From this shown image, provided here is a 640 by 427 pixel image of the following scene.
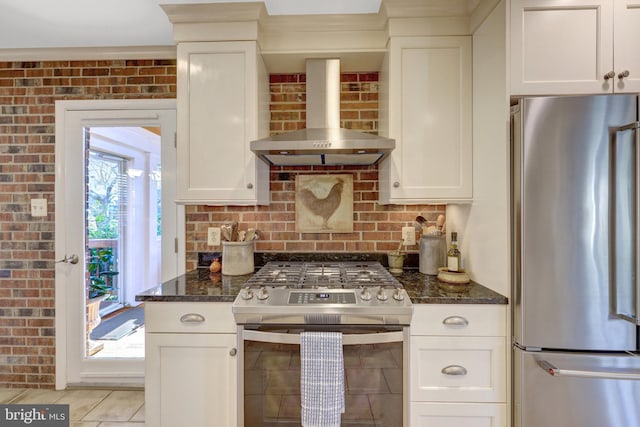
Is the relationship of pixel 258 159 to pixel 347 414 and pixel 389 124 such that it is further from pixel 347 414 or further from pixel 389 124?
pixel 347 414

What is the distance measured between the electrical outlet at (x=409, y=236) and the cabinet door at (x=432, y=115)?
0.41 metres

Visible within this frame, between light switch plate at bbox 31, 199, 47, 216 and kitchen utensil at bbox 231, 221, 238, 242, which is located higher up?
light switch plate at bbox 31, 199, 47, 216

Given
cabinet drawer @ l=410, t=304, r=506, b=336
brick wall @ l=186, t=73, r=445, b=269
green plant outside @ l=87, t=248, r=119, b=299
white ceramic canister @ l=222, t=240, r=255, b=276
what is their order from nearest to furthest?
cabinet drawer @ l=410, t=304, r=506, b=336, white ceramic canister @ l=222, t=240, r=255, b=276, brick wall @ l=186, t=73, r=445, b=269, green plant outside @ l=87, t=248, r=119, b=299

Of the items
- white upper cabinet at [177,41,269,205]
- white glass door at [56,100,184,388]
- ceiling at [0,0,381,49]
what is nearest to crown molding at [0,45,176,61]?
ceiling at [0,0,381,49]

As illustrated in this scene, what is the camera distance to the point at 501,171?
145 centimetres

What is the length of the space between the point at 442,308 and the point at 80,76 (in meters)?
2.76

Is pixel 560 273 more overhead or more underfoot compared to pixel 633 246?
more underfoot

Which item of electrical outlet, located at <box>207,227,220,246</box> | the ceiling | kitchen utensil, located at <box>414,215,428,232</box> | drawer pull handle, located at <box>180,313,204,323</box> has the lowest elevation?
drawer pull handle, located at <box>180,313,204,323</box>

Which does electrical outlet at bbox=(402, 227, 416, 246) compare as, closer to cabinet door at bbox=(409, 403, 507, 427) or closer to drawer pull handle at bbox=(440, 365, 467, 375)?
drawer pull handle at bbox=(440, 365, 467, 375)

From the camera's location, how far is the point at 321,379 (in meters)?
1.33

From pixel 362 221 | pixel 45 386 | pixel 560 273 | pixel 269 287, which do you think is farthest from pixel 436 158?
pixel 45 386

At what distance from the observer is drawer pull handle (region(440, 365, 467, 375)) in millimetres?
1430

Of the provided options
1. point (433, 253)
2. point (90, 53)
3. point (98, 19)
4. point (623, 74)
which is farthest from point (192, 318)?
point (623, 74)

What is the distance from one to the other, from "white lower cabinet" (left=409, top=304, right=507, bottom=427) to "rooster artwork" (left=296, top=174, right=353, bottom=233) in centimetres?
87
